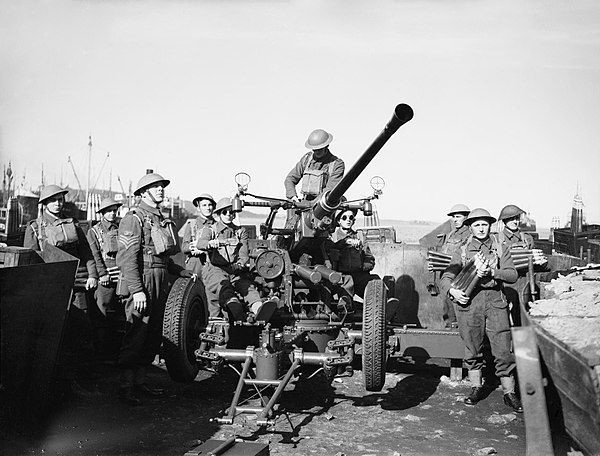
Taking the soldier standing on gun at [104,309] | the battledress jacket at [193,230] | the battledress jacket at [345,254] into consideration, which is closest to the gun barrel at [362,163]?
the battledress jacket at [345,254]

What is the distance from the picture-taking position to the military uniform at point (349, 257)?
795cm

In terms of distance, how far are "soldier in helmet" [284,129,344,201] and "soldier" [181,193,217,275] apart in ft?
3.22

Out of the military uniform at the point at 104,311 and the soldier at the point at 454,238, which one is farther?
the soldier at the point at 454,238

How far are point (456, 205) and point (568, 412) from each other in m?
7.10

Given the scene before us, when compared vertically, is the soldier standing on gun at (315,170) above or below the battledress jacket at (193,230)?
above

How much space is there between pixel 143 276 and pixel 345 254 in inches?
97.4

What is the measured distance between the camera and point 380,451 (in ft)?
17.4

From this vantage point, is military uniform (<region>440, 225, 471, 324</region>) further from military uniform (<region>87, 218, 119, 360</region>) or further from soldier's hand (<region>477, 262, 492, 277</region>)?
military uniform (<region>87, 218, 119, 360</region>)

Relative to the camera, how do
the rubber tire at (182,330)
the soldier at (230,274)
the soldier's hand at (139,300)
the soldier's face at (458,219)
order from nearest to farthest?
the rubber tire at (182,330)
the soldier's hand at (139,300)
the soldier at (230,274)
the soldier's face at (458,219)

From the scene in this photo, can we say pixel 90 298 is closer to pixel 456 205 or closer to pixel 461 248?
pixel 461 248

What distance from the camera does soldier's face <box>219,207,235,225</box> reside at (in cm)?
817

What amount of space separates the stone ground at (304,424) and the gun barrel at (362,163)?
6.45 feet

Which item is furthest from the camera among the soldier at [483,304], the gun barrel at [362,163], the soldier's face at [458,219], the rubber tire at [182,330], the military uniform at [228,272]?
the soldier's face at [458,219]

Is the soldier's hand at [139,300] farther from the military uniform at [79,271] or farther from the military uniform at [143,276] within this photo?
the military uniform at [79,271]
